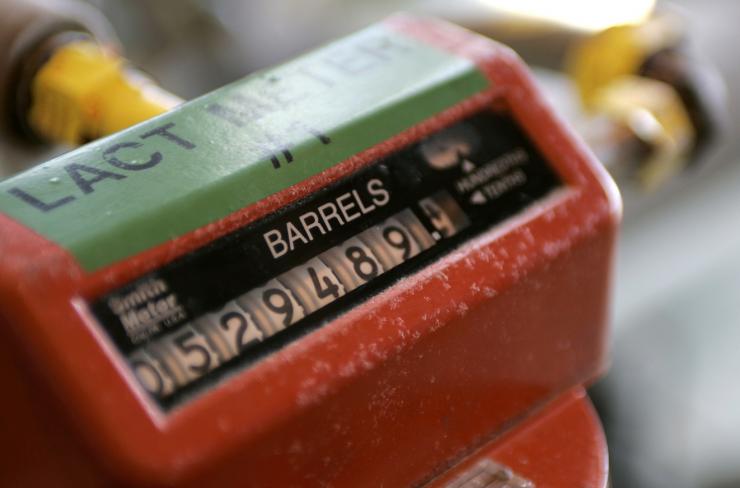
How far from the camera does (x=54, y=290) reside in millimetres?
324

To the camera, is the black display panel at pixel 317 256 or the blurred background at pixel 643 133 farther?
the blurred background at pixel 643 133

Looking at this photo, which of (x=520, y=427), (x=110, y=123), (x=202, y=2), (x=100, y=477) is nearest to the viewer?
(x=100, y=477)

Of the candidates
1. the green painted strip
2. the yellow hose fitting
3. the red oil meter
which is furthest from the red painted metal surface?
the yellow hose fitting

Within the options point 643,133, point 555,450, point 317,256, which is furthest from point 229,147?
point 643,133

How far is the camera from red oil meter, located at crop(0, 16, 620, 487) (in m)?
0.32

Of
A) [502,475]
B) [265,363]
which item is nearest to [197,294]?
[265,363]

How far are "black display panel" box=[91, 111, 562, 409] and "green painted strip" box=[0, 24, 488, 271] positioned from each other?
1cm

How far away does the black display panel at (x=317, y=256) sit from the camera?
1.11 ft

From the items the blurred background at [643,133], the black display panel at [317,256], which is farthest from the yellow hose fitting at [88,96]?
the black display panel at [317,256]

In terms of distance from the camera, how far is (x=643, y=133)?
63cm

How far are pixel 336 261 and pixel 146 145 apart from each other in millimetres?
94

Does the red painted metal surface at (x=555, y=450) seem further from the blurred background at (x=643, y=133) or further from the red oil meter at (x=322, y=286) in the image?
the blurred background at (x=643, y=133)

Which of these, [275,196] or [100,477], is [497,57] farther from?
[100,477]

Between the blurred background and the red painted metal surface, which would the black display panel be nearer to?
the red painted metal surface
